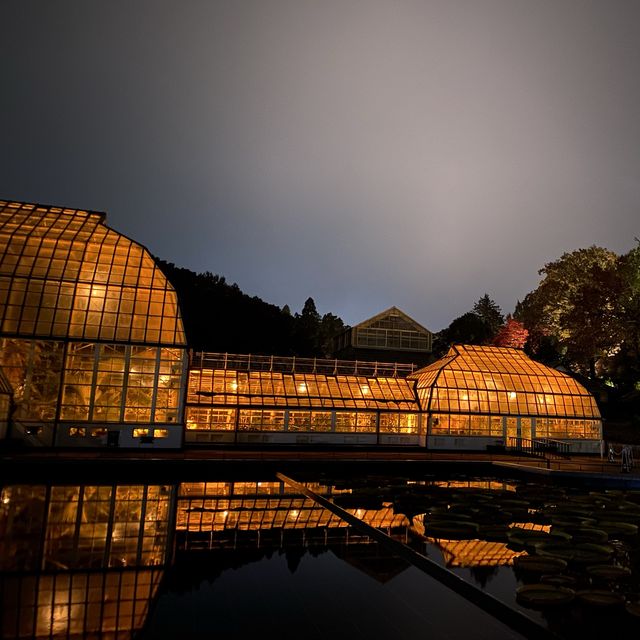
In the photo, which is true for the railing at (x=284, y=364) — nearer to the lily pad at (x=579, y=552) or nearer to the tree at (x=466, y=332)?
the lily pad at (x=579, y=552)

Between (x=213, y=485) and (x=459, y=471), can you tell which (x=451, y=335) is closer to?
(x=459, y=471)

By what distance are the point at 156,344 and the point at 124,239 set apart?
7628 millimetres

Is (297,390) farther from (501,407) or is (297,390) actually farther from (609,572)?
(609,572)

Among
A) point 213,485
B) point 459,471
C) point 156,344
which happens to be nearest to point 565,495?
point 459,471

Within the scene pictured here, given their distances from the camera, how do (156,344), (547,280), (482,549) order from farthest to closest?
(547,280) → (156,344) → (482,549)

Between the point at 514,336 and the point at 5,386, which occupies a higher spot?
the point at 514,336

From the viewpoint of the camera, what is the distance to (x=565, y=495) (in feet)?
67.7

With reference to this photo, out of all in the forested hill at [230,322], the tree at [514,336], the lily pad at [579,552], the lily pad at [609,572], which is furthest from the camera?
the forested hill at [230,322]

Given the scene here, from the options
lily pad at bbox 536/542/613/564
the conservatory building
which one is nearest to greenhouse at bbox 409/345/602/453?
the conservatory building

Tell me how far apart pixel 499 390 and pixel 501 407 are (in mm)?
1386

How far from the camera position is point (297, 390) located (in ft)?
124

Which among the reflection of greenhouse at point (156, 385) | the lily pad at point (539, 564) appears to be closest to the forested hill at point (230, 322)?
the reflection of greenhouse at point (156, 385)

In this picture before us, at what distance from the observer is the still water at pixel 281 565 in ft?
24.4

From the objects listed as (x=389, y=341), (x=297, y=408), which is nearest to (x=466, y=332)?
(x=389, y=341)
